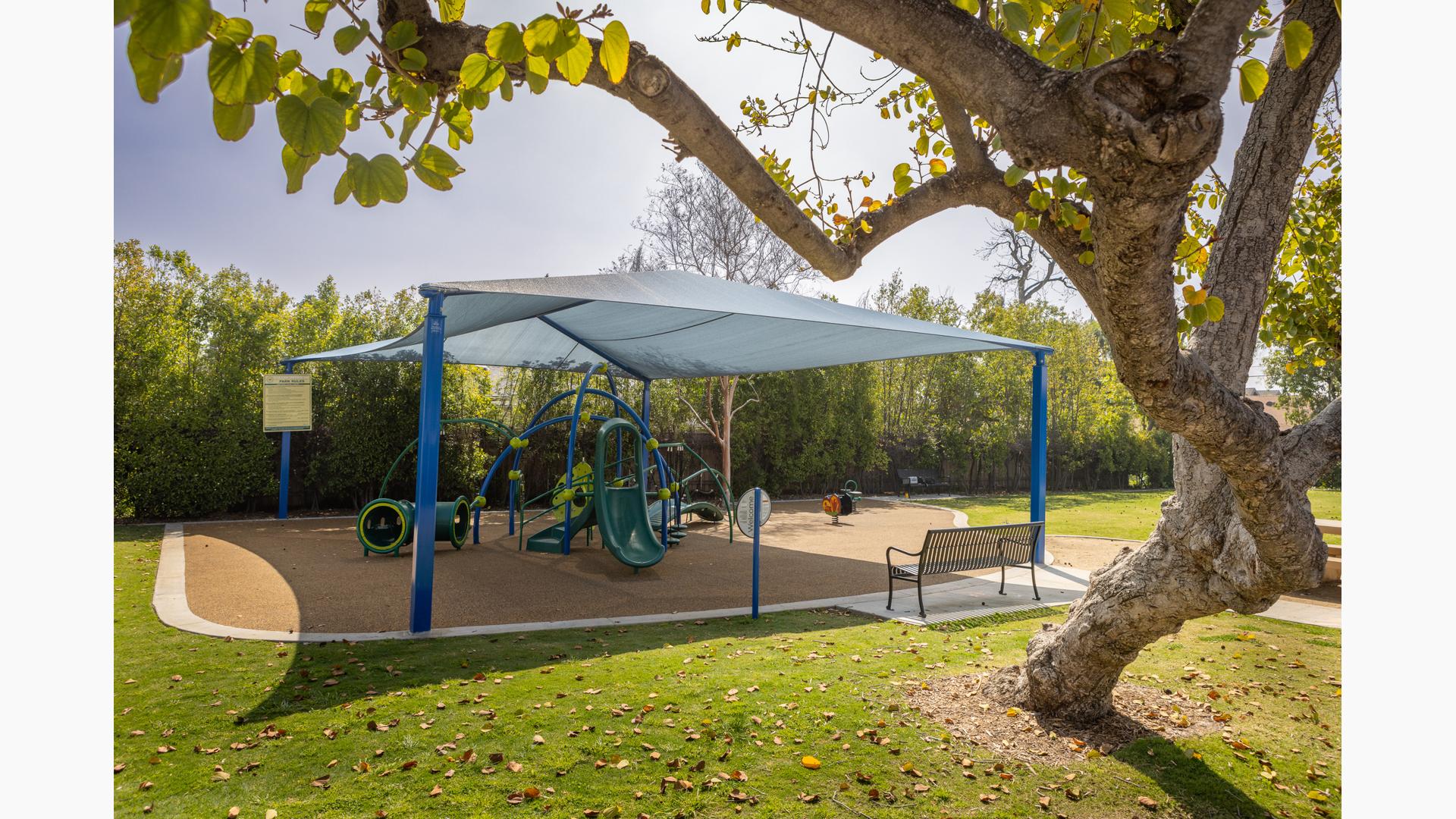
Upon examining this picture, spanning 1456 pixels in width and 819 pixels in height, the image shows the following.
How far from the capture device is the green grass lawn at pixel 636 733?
2.75 metres

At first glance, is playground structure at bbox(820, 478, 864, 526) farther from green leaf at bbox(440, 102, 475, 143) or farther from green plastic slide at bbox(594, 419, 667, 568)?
green leaf at bbox(440, 102, 475, 143)

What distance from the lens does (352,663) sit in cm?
432

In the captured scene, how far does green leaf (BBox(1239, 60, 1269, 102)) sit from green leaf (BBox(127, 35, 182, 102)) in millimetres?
1778

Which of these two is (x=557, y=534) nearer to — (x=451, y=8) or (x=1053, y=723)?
(x=1053, y=723)

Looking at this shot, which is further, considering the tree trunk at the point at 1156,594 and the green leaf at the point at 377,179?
the tree trunk at the point at 1156,594

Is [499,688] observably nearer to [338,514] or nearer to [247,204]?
[247,204]

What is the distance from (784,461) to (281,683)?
13645mm

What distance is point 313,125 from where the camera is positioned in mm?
1117

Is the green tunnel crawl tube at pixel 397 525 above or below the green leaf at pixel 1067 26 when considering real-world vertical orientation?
below

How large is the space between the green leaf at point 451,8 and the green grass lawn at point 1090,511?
9.94m

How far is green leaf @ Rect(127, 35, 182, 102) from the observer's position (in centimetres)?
96

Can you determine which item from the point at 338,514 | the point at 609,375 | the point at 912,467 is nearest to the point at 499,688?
the point at 609,375

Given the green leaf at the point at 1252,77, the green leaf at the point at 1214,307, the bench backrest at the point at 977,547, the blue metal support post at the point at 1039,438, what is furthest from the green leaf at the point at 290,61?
the blue metal support post at the point at 1039,438

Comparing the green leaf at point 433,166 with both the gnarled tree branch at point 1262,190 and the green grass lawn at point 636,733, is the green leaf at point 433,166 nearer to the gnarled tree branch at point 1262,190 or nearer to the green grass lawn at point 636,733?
the green grass lawn at point 636,733
